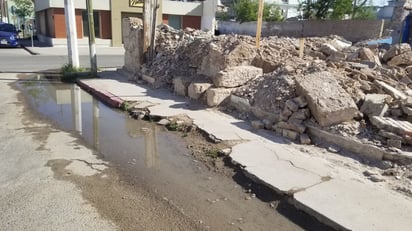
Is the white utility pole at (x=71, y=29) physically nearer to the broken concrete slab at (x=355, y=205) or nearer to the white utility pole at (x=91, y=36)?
the white utility pole at (x=91, y=36)

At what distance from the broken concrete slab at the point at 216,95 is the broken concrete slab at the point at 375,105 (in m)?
3.13

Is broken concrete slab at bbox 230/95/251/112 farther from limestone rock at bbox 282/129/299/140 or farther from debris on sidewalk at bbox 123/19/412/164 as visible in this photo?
limestone rock at bbox 282/129/299/140

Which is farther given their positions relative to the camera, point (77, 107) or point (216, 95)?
point (77, 107)

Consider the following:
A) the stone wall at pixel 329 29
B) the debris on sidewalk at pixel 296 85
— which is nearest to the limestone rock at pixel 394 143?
the debris on sidewalk at pixel 296 85

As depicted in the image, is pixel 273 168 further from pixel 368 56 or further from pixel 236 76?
pixel 368 56

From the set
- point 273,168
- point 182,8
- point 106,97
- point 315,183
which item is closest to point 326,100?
point 273,168

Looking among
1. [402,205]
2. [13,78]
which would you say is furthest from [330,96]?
[13,78]

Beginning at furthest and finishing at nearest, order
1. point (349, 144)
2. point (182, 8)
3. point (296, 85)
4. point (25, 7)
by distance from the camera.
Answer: point (25, 7)
point (182, 8)
point (296, 85)
point (349, 144)

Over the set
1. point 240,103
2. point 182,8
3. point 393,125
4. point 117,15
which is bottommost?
point 240,103

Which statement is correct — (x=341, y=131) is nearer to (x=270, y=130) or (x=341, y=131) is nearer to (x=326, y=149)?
(x=326, y=149)

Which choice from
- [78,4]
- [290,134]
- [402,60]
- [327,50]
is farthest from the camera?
[78,4]

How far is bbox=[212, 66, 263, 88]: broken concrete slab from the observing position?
314 inches

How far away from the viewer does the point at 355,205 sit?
374 cm

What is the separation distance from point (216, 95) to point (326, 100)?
111 inches
